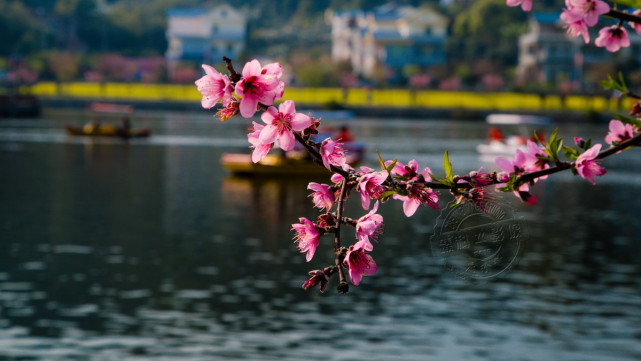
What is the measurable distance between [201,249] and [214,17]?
500ft

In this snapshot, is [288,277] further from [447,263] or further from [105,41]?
[105,41]

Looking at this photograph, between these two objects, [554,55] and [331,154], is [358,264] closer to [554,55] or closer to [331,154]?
[331,154]

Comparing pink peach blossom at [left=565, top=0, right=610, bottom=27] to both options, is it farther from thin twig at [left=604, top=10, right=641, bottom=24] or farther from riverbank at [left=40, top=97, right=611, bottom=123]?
riverbank at [left=40, top=97, right=611, bottom=123]

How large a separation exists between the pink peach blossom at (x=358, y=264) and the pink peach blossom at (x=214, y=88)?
30.7 inches

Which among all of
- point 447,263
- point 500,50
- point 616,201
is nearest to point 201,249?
point 616,201

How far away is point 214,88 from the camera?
12.6 ft

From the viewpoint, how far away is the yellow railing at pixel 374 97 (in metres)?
133

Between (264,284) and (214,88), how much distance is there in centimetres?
2565

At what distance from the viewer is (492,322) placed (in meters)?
25.8

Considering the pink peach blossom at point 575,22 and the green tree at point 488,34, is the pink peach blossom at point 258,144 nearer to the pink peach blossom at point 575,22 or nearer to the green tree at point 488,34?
the pink peach blossom at point 575,22

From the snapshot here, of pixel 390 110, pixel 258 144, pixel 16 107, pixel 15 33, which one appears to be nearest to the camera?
pixel 258 144

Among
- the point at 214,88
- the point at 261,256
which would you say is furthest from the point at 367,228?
the point at 261,256

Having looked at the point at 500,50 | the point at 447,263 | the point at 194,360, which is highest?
the point at 500,50

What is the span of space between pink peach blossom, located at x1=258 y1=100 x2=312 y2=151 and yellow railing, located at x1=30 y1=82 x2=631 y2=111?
120 metres
